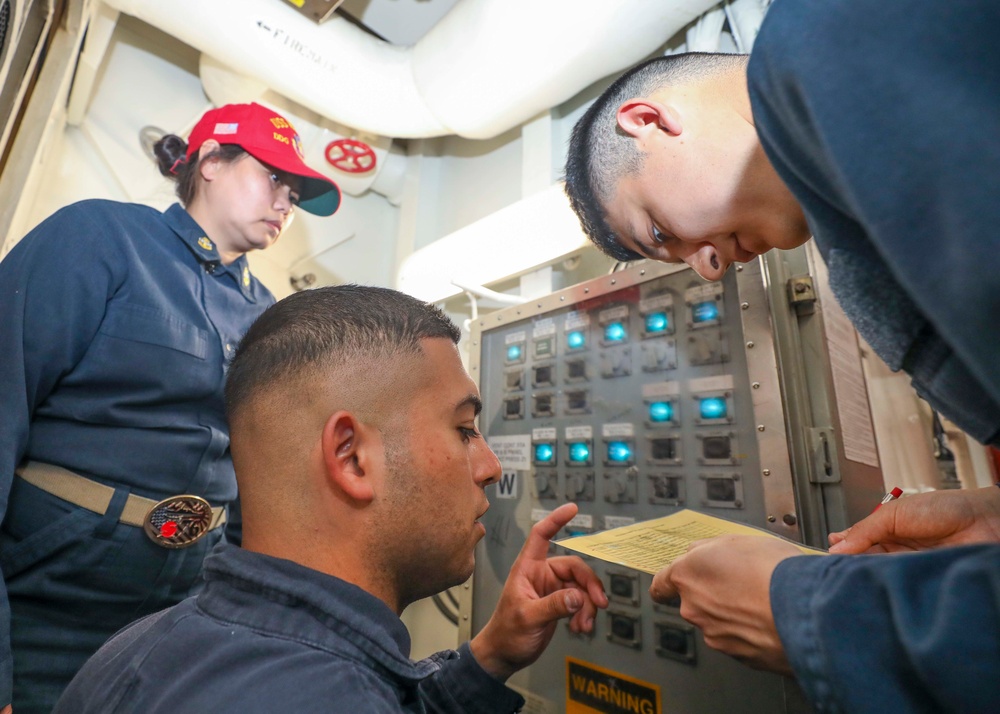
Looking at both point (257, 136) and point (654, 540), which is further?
point (257, 136)

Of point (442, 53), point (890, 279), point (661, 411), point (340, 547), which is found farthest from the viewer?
point (442, 53)

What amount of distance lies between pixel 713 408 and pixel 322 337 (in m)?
0.77

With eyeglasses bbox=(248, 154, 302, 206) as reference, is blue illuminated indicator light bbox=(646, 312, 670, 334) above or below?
below

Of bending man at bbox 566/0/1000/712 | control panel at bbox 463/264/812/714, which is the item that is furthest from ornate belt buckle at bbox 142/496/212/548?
bending man at bbox 566/0/1000/712

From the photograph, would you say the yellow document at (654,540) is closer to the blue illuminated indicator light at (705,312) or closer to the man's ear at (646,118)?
the blue illuminated indicator light at (705,312)

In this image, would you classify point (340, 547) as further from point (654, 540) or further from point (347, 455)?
point (654, 540)

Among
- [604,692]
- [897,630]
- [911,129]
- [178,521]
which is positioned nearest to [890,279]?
[911,129]

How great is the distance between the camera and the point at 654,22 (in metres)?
1.47

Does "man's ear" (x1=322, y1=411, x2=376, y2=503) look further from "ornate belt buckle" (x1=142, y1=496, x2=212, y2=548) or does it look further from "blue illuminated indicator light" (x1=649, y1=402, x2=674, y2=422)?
"blue illuminated indicator light" (x1=649, y1=402, x2=674, y2=422)

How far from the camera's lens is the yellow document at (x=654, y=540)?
2.57ft

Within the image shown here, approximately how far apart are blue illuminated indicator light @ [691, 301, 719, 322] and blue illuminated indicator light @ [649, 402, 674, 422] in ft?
0.63

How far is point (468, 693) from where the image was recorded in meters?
0.92

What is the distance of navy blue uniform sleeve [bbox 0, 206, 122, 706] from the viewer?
0.93 metres

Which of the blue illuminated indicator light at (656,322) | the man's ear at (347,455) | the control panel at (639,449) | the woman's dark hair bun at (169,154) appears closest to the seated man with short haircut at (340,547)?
the man's ear at (347,455)
